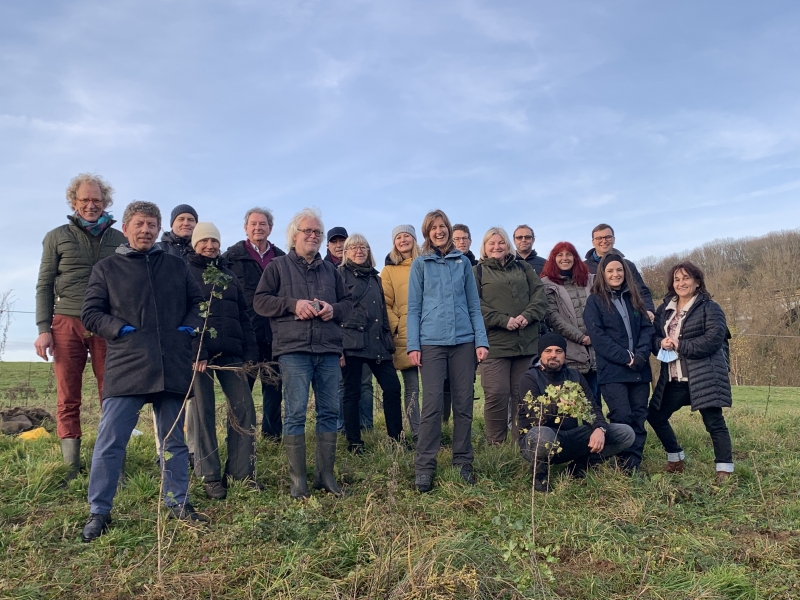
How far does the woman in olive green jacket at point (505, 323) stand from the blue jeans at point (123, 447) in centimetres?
316

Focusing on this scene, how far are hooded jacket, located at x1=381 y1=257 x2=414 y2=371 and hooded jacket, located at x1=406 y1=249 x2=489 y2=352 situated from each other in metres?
0.99

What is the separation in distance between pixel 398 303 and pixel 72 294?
323 centimetres

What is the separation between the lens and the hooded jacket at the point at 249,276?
6016 millimetres

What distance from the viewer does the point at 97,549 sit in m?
3.77

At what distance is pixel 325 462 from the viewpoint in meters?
5.04

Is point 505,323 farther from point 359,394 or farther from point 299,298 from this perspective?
point 299,298

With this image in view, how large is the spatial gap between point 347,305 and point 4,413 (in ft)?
16.8

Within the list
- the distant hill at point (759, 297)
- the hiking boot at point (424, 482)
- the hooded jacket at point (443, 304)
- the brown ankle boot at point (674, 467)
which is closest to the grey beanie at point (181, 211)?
the hooded jacket at point (443, 304)

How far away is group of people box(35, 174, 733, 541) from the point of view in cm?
427

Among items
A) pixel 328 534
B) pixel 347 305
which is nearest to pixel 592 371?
pixel 347 305

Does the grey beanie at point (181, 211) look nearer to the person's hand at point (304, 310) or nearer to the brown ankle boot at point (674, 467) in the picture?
the person's hand at point (304, 310)

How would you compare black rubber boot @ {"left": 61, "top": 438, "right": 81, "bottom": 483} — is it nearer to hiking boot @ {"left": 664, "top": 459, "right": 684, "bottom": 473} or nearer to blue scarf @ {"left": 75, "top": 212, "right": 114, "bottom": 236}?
blue scarf @ {"left": 75, "top": 212, "right": 114, "bottom": 236}

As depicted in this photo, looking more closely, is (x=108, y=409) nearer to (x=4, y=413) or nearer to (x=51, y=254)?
(x=51, y=254)

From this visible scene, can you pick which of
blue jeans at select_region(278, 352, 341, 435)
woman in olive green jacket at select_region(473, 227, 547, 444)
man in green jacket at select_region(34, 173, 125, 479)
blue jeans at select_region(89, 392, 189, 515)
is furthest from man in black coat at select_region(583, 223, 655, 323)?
man in green jacket at select_region(34, 173, 125, 479)
